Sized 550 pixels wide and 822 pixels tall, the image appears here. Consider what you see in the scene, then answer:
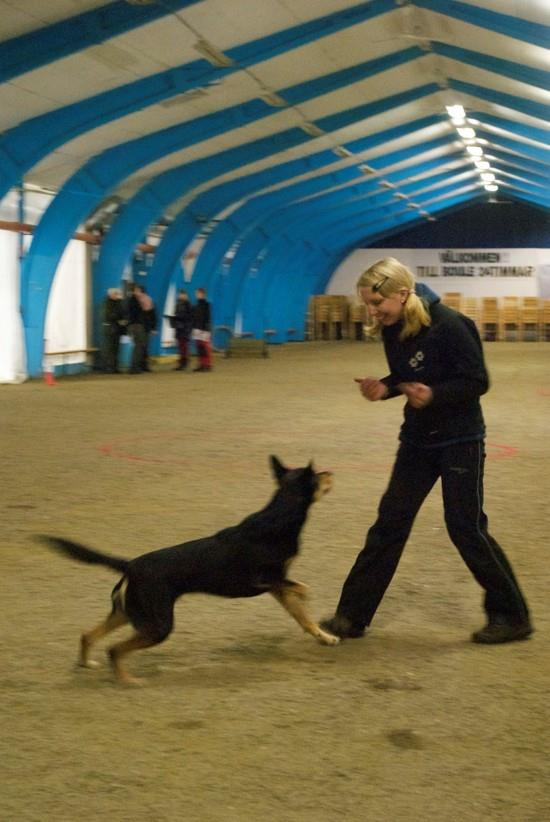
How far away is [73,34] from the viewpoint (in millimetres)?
16359

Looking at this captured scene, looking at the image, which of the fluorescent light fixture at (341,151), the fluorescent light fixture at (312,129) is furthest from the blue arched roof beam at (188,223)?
the fluorescent light fixture at (312,129)

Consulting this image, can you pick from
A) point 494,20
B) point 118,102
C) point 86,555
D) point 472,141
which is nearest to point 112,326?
point 118,102

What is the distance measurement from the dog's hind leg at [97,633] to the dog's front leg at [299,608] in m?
0.69

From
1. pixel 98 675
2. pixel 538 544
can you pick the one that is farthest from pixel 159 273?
pixel 98 675

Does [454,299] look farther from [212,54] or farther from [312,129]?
[212,54]

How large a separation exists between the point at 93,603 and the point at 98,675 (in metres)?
1.23

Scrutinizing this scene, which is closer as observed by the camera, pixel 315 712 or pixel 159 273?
pixel 315 712

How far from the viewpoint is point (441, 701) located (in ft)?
15.7

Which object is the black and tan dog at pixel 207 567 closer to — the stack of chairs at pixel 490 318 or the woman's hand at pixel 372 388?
the woman's hand at pixel 372 388

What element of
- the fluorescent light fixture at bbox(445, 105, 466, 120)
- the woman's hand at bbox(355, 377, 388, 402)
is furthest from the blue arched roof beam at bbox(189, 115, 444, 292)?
the woman's hand at bbox(355, 377, 388, 402)

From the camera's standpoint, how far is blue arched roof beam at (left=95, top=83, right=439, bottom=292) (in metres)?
26.8

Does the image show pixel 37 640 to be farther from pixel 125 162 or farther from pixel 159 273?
pixel 159 273

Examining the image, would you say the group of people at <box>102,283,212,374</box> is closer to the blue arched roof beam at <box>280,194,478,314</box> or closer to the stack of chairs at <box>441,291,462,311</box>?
the blue arched roof beam at <box>280,194,478,314</box>

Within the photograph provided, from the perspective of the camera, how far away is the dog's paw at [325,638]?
5.50 meters
